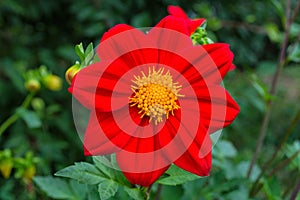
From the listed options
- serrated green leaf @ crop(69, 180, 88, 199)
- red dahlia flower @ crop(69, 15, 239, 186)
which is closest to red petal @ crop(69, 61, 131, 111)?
red dahlia flower @ crop(69, 15, 239, 186)

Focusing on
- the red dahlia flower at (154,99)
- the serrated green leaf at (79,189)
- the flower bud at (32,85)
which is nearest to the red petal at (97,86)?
the red dahlia flower at (154,99)

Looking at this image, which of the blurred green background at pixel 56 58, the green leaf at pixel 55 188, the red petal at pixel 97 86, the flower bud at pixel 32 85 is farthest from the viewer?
the blurred green background at pixel 56 58

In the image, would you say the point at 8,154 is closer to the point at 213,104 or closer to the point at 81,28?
the point at 213,104

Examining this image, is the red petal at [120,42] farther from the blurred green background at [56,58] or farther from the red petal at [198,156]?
the blurred green background at [56,58]

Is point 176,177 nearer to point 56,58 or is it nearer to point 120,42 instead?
point 120,42

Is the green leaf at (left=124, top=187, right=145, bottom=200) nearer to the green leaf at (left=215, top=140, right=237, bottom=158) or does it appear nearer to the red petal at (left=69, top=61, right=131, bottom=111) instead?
the red petal at (left=69, top=61, right=131, bottom=111)

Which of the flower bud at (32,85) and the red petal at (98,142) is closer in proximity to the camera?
the red petal at (98,142)

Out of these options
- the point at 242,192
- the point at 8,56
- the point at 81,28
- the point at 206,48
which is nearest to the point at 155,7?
the point at 81,28

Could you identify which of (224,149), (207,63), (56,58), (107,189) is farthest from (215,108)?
(56,58)
